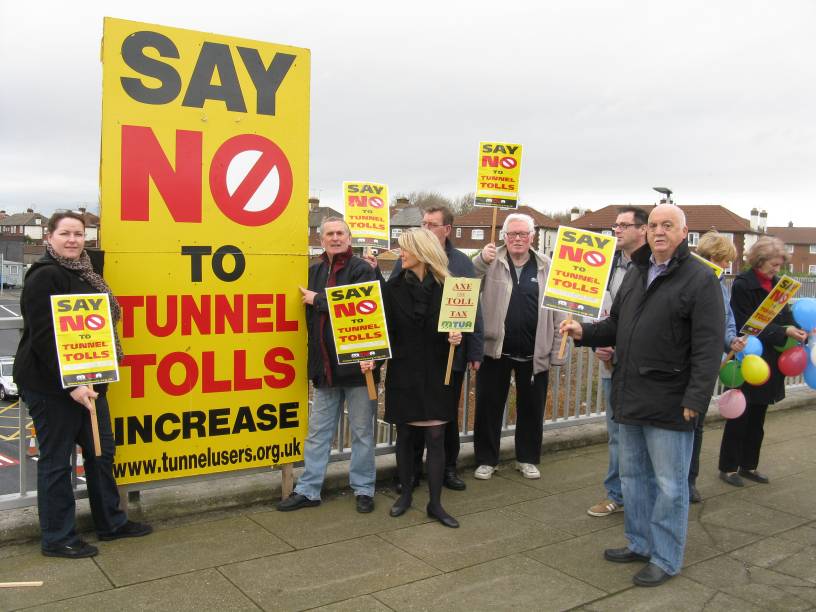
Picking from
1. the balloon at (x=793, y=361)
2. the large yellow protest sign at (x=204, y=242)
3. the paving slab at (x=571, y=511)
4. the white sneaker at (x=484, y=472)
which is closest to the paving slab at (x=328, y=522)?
the large yellow protest sign at (x=204, y=242)

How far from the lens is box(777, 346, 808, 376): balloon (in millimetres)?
5730

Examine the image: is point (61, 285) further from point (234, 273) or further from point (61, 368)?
point (234, 273)

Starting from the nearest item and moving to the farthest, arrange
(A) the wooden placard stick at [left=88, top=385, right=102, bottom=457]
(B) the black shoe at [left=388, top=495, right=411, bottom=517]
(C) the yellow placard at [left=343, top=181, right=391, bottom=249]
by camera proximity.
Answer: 1. (A) the wooden placard stick at [left=88, top=385, right=102, bottom=457]
2. (B) the black shoe at [left=388, top=495, right=411, bottom=517]
3. (C) the yellow placard at [left=343, top=181, right=391, bottom=249]

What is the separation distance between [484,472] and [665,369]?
7.79 ft

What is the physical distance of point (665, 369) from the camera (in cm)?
388

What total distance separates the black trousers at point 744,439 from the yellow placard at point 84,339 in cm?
478

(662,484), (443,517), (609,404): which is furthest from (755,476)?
(443,517)

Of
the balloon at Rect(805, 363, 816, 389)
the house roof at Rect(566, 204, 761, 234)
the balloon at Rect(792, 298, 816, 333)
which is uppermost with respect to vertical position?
the house roof at Rect(566, 204, 761, 234)

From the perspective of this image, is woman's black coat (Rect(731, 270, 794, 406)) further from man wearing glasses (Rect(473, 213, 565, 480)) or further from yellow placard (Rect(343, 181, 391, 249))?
yellow placard (Rect(343, 181, 391, 249))

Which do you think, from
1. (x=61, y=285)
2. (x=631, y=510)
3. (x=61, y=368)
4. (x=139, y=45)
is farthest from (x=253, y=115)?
(x=631, y=510)

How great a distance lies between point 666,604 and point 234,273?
3238mm

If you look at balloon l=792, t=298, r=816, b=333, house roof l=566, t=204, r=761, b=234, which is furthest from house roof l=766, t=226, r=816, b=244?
balloon l=792, t=298, r=816, b=333

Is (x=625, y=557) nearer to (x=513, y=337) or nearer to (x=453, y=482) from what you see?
(x=453, y=482)

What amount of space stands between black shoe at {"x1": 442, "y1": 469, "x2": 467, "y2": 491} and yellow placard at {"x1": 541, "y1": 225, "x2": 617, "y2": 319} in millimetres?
1766
